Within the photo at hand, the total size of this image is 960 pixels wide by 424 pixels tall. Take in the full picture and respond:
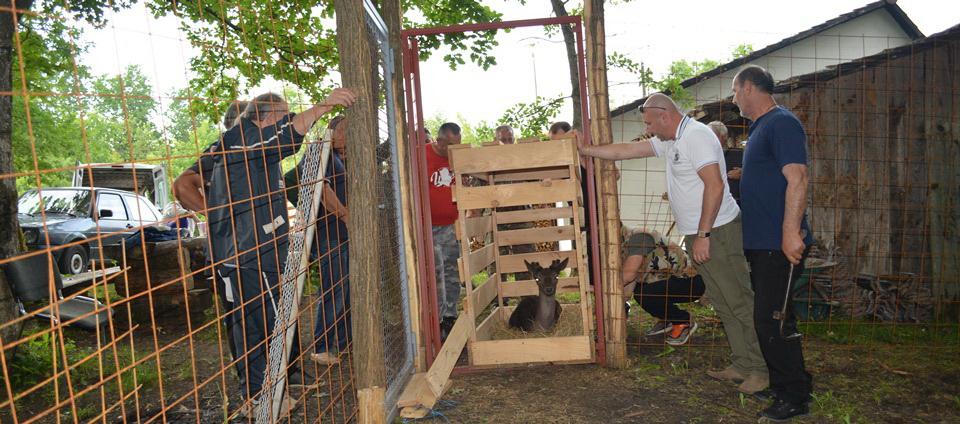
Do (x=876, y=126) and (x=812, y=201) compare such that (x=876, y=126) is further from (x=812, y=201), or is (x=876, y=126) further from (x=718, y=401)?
(x=718, y=401)

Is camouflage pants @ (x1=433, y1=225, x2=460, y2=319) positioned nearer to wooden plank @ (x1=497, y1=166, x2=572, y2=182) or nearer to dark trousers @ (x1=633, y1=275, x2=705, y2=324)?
wooden plank @ (x1=497, y1=166, x2=572, y2=182)

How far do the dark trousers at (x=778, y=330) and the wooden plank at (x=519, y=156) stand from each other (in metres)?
1.60

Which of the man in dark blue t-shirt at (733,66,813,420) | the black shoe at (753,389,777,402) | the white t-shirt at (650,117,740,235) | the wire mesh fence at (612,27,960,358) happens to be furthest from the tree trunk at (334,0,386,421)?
the wire mesh fence at (612,27,960,358)

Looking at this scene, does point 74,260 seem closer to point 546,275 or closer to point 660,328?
point 546,275

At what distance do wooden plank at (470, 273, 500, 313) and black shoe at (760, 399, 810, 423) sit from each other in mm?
2208

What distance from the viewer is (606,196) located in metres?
4.98

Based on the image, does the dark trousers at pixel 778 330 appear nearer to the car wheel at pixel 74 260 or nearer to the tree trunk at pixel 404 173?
the tree trunk at pixel 404 173

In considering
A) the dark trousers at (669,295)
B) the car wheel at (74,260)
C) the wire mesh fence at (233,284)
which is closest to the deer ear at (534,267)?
the dark trousers at (669,295)

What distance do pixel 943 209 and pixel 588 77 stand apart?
4.17m

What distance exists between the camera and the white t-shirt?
167 inches

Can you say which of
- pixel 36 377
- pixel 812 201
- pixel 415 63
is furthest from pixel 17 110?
pixel 812 201

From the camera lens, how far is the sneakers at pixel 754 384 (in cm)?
441

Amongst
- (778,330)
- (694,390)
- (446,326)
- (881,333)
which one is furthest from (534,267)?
(881,333)

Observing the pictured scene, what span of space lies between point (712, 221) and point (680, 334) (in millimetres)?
1882
